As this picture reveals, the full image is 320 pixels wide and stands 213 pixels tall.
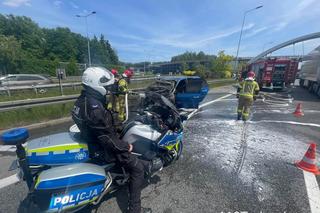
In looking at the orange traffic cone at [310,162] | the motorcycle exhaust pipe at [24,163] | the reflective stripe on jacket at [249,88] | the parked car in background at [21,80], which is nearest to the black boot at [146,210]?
the motorcycle exhaust pipe at [24,163]

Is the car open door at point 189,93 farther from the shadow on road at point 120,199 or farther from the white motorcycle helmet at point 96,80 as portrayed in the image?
the white motorcycle helmet at point 96,80

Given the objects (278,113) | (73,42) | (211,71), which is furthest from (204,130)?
(73,42)

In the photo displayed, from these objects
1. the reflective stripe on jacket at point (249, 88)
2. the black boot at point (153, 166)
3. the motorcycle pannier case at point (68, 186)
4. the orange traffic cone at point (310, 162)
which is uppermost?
the reflective stripe on jacket at point (249, 88)

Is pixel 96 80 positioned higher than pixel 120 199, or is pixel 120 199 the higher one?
pixel 96 80

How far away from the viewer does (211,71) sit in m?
37.2

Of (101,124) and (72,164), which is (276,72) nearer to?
(101,124)

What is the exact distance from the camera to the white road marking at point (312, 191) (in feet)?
8.22

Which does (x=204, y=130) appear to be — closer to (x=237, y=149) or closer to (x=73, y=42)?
(x=237, y=149)

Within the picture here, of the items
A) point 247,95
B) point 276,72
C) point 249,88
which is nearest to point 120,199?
point 247,95

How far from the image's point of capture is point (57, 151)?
81.4 inches

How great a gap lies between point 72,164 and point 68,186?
0.94 ft

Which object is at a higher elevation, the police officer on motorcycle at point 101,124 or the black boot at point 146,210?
the police officer on motorcycle at point 101,124

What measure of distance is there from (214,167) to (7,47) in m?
37.1

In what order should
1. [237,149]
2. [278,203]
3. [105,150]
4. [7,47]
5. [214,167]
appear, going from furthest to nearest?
1. [7,47]
2. [237,149]
3. [214,167]
4. [278,203]
5. [105,150]
